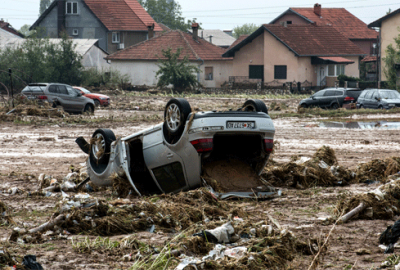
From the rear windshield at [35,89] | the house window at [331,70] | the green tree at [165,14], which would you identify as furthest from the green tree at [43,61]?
the green tree at [165,14]

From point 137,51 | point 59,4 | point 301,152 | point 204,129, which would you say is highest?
point 59,4

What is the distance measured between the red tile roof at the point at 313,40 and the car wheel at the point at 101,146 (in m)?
49.5

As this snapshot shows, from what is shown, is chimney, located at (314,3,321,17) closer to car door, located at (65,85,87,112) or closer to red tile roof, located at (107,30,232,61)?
red tile roof, located at (107,30,232,61)

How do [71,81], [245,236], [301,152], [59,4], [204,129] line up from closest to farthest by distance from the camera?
[245,236], [204,129], [301,152], [71,81], [59,4]

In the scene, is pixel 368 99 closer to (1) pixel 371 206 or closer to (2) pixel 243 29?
(1) pixel 371 206

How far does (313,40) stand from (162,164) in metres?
54.2

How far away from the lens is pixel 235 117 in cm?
836

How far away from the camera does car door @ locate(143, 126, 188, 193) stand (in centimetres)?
873

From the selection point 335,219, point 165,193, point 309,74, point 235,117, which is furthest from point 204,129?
point 309,74

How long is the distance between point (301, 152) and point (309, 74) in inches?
1774

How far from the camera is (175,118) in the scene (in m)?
8.61

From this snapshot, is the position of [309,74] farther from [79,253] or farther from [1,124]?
[79,253]

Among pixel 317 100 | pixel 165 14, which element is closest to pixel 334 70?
pixel 317 100

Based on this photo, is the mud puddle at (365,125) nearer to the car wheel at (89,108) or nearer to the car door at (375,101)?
the car door at (375,101)
